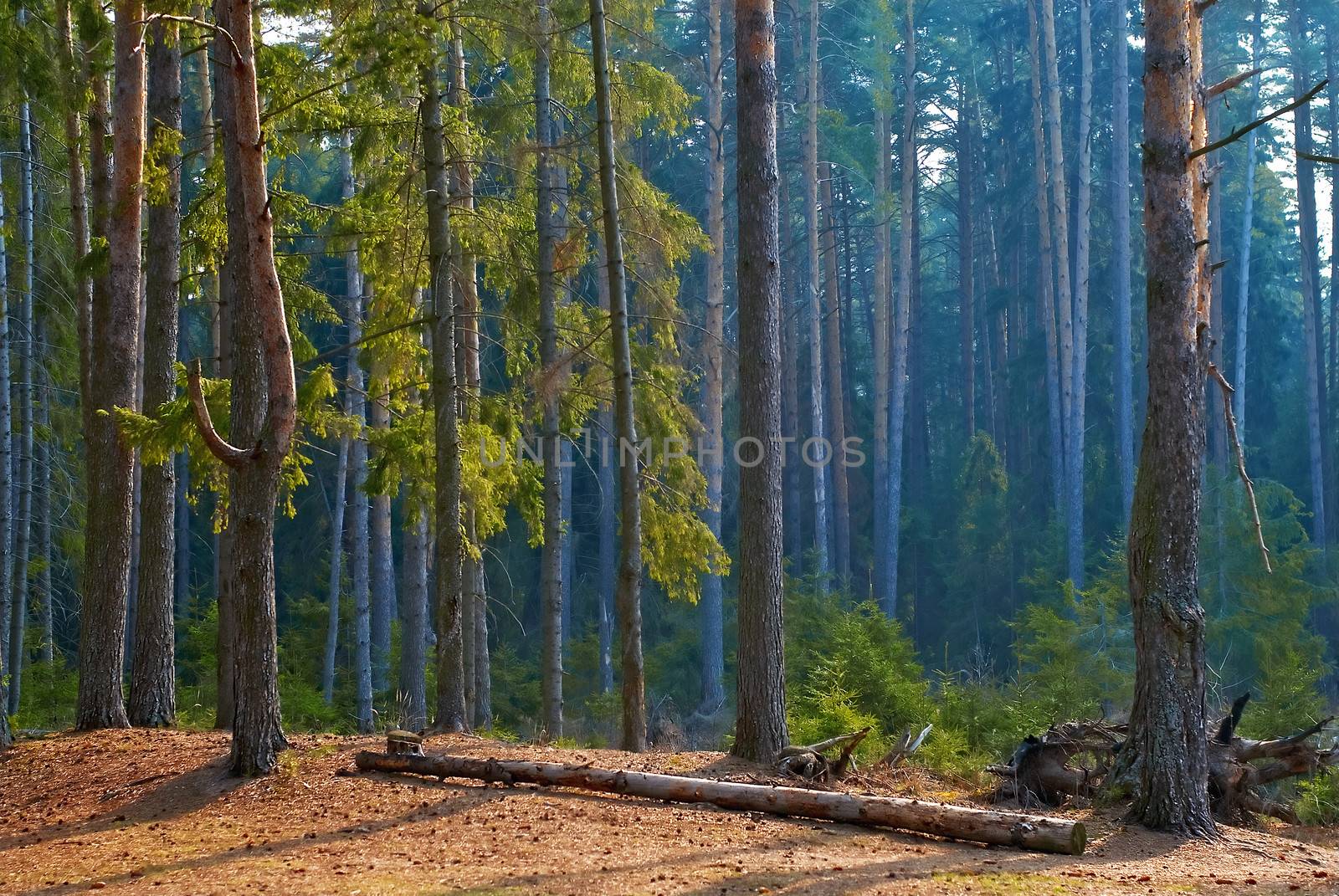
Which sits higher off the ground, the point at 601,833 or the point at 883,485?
the point at 883,485

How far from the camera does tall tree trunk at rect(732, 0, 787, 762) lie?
9.20 m

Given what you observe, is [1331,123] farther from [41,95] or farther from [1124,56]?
[41,95]

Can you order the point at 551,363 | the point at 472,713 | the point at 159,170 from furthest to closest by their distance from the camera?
the point at 472,713 < the point at 551,363 < the point at 159,170

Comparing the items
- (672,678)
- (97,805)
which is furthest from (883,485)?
(97,805)

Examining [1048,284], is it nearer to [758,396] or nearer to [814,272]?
[814,272]

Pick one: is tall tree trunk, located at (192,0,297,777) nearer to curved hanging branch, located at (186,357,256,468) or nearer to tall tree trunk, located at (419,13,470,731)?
curved hanging branch, located at (186,357,256,468)

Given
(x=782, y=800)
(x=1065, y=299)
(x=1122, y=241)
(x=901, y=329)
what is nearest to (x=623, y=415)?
(x=782, y=800)

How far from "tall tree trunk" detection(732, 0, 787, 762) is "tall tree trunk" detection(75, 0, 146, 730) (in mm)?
5254

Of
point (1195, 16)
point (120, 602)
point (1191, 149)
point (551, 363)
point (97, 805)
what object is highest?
point (1195, 16)

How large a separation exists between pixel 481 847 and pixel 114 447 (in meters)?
5.77

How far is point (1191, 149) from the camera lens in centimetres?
761

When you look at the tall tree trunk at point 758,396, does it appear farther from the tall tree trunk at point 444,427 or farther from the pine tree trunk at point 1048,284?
the pine tree trunk at point 1048,284

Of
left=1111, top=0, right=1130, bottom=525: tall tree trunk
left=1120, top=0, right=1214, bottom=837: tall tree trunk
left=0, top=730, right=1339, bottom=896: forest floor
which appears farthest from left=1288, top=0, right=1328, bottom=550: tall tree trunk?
left=1120, top=0, right=1214, bottom=837: tall tree trunk

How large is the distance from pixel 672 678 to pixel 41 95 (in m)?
17.7
